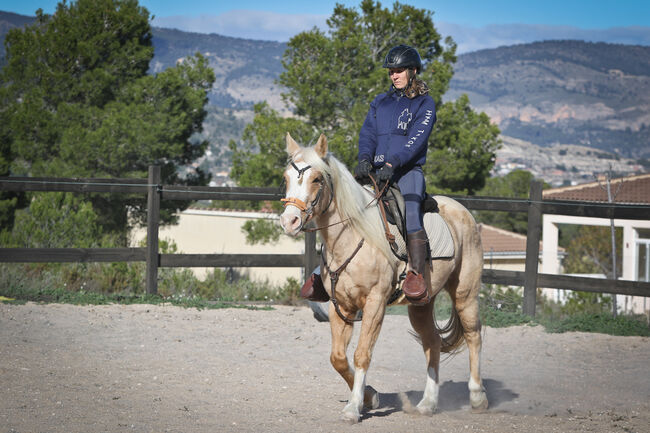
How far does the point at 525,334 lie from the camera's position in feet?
29.5

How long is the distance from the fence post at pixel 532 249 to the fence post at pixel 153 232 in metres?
5.25

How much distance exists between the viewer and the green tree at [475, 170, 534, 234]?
47156 mm

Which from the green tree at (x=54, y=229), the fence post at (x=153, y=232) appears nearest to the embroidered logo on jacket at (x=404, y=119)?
the fence post at (x=153, y=232)

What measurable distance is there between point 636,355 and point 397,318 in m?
3.14

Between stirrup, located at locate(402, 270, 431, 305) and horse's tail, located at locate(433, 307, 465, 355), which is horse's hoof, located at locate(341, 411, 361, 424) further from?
horse's tail, located at locate(433, 307, 465, 355)

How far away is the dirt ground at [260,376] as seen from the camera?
4.88m

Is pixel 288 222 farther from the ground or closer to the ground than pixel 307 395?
farther from the ground

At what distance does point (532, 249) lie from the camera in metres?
9.62

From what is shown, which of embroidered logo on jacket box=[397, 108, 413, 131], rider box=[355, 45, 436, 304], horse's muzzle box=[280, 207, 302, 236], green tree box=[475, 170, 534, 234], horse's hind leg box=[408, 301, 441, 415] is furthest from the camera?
green tree box=[475, 170, 534, 234]

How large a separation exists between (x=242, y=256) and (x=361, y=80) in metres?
16.1

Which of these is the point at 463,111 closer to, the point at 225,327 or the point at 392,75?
the point at 225,327

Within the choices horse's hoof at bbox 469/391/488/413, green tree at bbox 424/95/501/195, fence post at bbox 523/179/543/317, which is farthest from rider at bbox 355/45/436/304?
green tree at bbox 424/95/501/195

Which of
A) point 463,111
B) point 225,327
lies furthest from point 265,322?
point 463,111

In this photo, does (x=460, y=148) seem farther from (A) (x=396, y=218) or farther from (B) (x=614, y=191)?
(A) (x=396, y=218)
